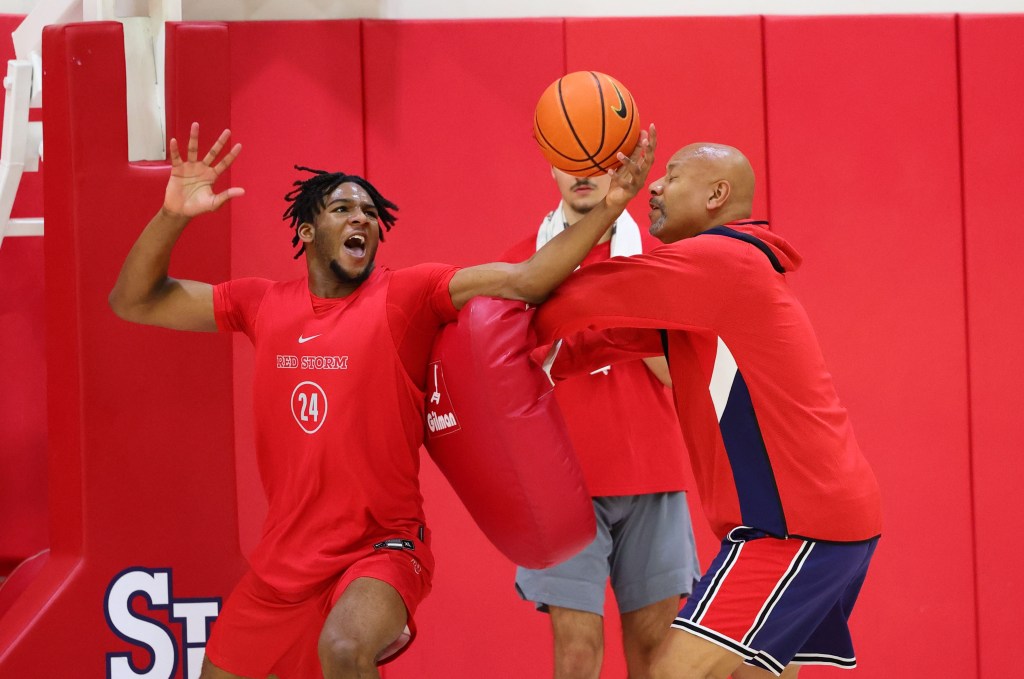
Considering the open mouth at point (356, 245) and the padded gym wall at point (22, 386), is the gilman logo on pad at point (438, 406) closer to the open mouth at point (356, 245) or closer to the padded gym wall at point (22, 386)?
Result: the open mouth at point (356, 245)

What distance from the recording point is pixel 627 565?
3596mm

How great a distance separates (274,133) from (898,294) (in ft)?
7.82

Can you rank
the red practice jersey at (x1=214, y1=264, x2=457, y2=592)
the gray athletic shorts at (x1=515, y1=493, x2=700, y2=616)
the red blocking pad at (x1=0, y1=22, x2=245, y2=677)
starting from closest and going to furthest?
the red practice jersey at (x1=214, y1=264, x2=457, y2=592)
the gray athletic shorts at (x1=515, y1=493, x2=700, y2=616)
the red blocking pad at (x1=0, y1=22, x2=245, y2=677)

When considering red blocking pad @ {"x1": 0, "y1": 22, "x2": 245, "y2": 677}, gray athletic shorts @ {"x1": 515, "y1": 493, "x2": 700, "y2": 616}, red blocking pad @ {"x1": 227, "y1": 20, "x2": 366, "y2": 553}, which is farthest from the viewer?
red blocking pad @ {"x1": 227, "y1": 20, "x2": 366, "y2": 553}

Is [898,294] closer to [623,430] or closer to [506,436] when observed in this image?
[623,430]

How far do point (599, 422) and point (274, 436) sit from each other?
0.95 metres

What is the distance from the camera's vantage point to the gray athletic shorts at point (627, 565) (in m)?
3.52

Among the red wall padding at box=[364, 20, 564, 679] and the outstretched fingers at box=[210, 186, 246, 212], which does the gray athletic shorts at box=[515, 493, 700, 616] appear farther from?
the outstretched fingers at box=[210, 186, 246, 212]

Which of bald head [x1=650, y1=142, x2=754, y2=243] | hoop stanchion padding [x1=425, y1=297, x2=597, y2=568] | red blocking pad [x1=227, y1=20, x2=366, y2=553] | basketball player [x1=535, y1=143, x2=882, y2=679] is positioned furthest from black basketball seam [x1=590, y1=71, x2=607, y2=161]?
red blocking pad [x1=227, y1=20, x2=366, y2=553]

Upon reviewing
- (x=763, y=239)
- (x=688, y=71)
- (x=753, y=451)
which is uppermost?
(x=688, y=71)

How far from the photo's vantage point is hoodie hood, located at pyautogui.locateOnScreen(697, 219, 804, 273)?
2.94 meters

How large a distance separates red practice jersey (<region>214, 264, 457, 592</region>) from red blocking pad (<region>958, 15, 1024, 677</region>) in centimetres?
246

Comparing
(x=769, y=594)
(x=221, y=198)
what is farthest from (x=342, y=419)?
(x=769, y=594)

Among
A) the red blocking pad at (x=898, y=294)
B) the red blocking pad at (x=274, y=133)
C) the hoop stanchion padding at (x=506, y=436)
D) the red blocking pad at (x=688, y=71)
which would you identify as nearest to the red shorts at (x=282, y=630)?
the hoop stanchion padding at (x=506, y=436)
